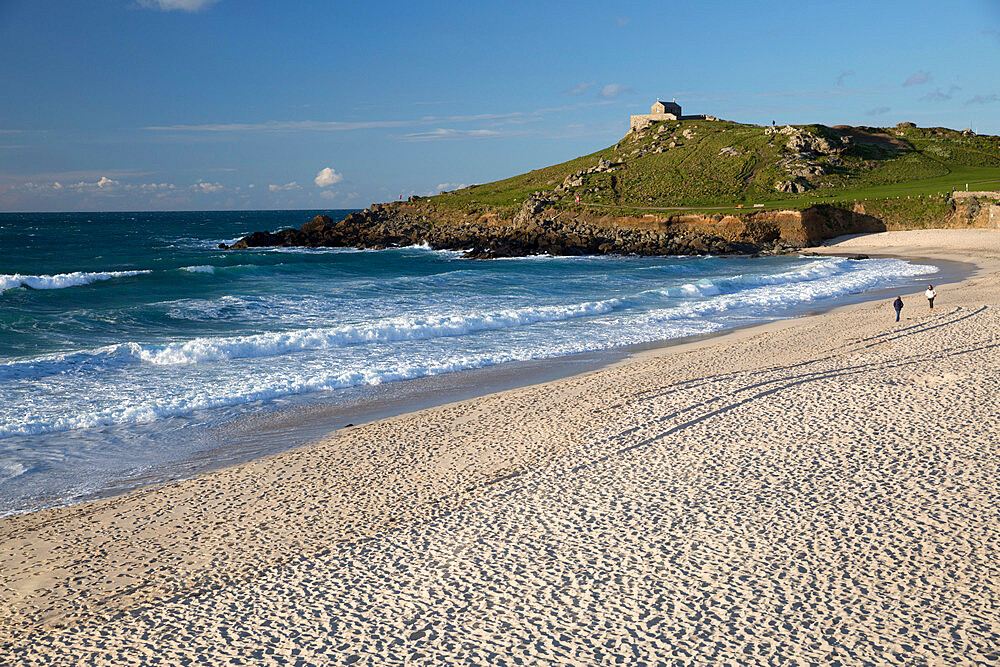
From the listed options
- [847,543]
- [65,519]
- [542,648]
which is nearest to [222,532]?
[65,519]

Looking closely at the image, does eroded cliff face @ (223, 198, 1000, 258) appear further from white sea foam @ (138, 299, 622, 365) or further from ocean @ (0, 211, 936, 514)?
white sea foam @ (138, 299, 622, 365)

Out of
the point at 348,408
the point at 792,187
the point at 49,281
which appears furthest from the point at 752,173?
the point at 348,408

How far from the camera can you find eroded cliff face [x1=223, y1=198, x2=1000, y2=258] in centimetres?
4834

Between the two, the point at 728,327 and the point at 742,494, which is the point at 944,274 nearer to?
the point at 728,327

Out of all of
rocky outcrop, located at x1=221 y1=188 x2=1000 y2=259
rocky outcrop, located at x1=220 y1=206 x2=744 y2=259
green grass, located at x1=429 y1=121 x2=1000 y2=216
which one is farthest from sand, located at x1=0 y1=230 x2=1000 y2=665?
green grass, located at x1=429 y1=121 x2=1000 y2=216

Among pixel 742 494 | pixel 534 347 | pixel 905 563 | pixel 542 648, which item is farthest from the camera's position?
pixel 534 347

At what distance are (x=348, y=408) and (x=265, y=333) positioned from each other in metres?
8.18

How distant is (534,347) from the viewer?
56.7 ft

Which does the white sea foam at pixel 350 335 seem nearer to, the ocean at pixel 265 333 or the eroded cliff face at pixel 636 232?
the ocean at pixel 265 333

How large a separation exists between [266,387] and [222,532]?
6161mm

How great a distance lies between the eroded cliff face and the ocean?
713 cm

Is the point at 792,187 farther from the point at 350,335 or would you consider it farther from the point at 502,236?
the point at 350,335

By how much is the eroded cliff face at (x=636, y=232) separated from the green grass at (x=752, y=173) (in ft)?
Answer: 8.17

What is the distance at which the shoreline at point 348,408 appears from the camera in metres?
9.12
